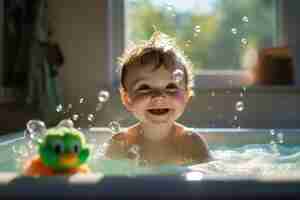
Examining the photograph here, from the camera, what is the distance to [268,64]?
2.91 m

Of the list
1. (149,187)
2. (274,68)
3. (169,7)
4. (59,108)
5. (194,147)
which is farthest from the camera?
(169,7)

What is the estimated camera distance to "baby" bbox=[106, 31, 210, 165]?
1.64 meters

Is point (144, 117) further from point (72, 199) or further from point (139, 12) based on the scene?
point (139, 12)

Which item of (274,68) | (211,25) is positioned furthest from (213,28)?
(274,68)

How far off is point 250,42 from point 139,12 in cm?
60

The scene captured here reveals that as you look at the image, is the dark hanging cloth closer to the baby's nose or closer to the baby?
the baby

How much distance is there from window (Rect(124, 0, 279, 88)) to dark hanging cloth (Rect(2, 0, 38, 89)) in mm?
533

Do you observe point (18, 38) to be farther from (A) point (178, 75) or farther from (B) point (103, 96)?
(A) point (178, 75)

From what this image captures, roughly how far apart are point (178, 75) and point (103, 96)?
115 cm

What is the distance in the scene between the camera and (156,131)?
5.72 ft

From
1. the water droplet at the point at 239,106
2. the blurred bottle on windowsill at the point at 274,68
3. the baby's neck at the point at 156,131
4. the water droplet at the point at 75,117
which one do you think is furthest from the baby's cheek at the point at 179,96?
the blurred bottle on windowsill at the point at 274,68

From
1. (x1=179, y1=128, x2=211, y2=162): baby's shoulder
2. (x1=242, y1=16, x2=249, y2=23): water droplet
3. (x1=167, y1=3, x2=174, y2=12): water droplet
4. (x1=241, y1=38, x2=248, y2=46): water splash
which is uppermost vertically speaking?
(x1=167, y1=3, x2=174, y2=12): water droplet

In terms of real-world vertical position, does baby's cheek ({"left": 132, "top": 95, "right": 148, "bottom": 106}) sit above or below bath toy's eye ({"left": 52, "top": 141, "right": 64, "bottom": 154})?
above

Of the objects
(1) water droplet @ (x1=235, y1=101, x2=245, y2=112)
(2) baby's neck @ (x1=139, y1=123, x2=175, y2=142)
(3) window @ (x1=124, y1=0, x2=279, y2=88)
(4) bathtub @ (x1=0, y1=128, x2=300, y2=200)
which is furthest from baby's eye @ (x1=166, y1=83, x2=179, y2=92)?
(3) window @ (x1=124, y1=0, x2=279, y2=88)
